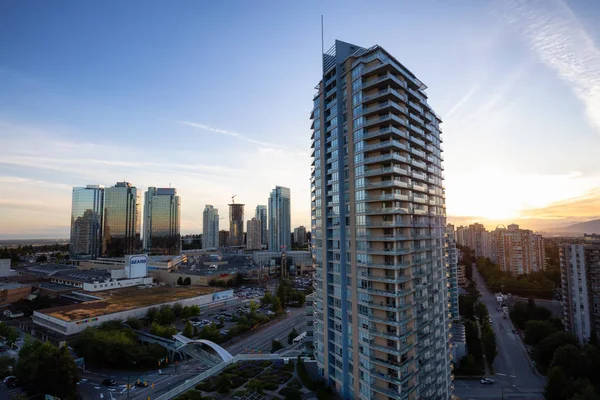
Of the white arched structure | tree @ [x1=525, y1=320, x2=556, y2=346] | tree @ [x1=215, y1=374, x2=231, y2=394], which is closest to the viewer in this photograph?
tree @ [x1=215, y1=374, x2=231, y2=394]

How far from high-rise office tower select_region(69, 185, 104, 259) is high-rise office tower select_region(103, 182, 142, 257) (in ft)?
11.8

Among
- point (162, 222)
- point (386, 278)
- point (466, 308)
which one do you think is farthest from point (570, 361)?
point (162, 222)

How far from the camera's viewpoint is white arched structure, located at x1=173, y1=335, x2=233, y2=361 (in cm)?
4559

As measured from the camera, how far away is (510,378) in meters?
47.7

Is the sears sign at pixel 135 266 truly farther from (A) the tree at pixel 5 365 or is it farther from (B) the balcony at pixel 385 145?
(B) the balcony at pixel 385 145

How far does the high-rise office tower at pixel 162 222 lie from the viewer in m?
189

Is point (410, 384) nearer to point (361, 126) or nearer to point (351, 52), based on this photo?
point (361, 126)

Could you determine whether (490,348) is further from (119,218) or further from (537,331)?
(119,218)

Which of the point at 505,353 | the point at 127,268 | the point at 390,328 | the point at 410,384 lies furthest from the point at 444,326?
the point at 127,268

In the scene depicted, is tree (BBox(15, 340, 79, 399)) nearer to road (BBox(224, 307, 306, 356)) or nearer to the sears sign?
road (BBox(224, 307, 306, 356))

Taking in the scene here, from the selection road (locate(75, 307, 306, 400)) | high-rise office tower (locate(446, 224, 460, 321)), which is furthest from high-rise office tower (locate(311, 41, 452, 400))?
high-rise office tower (locate(446, 224, 460, 321))

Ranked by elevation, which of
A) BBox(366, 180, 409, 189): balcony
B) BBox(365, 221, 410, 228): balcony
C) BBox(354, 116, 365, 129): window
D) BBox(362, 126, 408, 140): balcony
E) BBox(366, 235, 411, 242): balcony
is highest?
BBox(354, 116, 365, 129): window

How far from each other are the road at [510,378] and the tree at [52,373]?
156ft

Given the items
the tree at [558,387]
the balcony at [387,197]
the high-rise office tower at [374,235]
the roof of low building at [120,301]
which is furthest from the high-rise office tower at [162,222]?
the tree at [558,387]
